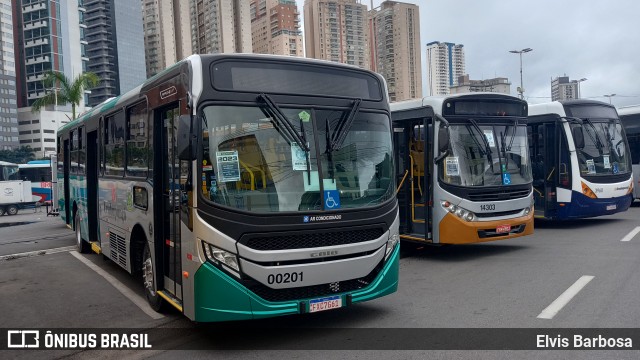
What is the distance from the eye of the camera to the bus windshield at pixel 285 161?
5.39 m

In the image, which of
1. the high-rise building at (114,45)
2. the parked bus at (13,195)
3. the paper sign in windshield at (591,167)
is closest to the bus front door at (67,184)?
the paper sign in windshield at (591,167)

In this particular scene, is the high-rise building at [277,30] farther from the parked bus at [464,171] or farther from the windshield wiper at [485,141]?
the windshield wiper at [485,141]

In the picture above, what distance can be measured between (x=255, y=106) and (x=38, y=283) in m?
5.97

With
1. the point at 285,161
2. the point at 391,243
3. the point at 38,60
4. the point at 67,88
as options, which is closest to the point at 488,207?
the point at 391,243

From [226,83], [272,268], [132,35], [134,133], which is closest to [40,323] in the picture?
[134,133]

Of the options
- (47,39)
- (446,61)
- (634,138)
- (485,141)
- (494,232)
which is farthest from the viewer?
(47,39)

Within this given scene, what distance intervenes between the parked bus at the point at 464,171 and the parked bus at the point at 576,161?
3.16m

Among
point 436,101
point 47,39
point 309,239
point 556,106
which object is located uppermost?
point 47,39

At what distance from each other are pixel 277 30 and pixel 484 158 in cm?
4638

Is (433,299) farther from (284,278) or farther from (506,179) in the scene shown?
(506,179)

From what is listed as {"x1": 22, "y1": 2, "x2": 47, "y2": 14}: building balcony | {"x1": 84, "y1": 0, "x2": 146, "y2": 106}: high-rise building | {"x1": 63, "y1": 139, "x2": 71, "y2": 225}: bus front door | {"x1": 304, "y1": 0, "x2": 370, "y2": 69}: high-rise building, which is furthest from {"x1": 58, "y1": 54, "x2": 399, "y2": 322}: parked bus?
{"x1": 84, "y1": 0, "x2": 146, "y2": 106}: high-rise building

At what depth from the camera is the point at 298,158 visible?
565 cm

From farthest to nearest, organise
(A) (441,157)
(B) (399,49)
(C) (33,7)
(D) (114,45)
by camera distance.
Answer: (D) (114,45)
(C) (33,7)
(B) (399,49)
(A) (441,157)

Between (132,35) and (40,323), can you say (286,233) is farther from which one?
(132,35)
